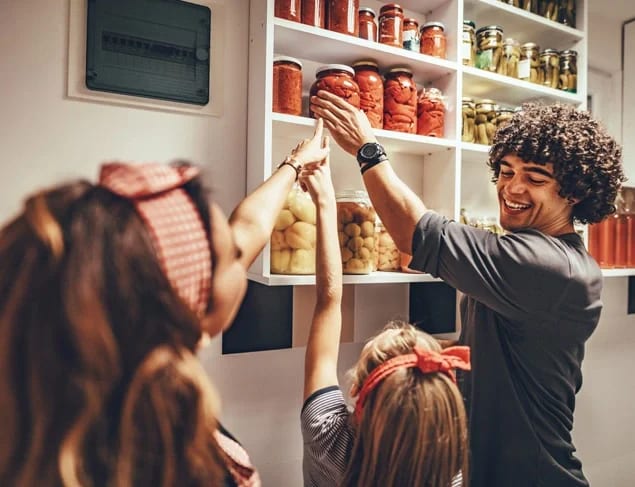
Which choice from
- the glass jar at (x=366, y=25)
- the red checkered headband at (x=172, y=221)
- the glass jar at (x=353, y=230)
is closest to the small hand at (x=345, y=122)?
the glass jar at (x=353, y=230)

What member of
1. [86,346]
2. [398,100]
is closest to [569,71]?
[398,100]

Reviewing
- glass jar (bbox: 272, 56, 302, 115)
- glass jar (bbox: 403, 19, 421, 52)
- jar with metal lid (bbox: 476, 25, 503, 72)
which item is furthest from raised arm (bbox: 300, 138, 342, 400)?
jar with metal lid (bbox: 476, 25, 503, 72)

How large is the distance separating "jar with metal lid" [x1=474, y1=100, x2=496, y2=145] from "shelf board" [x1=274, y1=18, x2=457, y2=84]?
6.3 inches

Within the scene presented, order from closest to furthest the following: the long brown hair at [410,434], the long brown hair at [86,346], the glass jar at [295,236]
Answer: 1. the long brown hair at [86,346]
2. the long brown hair at [410,434]
3. the glass jar at [295,236]

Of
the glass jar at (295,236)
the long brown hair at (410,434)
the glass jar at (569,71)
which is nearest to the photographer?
the long brown hair at (410,434)

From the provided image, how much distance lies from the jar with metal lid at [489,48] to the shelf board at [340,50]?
0.17m

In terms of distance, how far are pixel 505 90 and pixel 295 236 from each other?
34.2 inches

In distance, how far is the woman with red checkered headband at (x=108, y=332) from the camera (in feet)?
1.26

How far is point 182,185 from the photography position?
1.47 feet

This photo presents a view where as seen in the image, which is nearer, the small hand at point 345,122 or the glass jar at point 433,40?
the small hand at point 345,122

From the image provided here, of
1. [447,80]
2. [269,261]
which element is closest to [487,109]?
[447,80]

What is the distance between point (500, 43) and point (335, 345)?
103 centimetres

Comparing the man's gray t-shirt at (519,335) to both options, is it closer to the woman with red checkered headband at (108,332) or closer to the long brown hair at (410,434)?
the long brown hair at (410,434)

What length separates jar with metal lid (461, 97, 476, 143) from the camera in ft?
4.33
